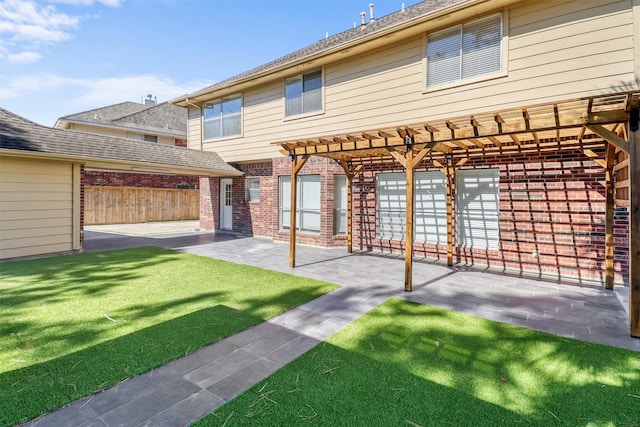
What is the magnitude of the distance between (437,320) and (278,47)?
44.9ft

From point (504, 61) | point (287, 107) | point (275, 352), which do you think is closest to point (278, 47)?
point (287, 107)

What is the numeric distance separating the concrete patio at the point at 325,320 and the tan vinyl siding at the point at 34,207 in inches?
145

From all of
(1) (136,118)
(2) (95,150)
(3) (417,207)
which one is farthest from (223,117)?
(1) (136,118)

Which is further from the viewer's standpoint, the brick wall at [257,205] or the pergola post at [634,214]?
the brick wall at [257,205]

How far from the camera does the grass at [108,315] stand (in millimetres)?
2885

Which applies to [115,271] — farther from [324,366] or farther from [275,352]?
[324,366]

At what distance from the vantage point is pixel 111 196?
17.8 metres

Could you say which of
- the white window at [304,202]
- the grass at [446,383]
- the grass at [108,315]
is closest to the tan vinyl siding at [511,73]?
the white window at [304,202]

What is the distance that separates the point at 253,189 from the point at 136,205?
33.0ft

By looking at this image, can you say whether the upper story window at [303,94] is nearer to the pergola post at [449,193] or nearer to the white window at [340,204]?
the white window at [340,204]

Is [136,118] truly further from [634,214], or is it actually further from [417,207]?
[634,214]

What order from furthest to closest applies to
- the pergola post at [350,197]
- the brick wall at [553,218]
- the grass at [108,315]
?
1. the pergola post at [350,197]
2. the brick wall at [553,218]
3. the grass at [108,315]

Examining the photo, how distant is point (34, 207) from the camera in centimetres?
805

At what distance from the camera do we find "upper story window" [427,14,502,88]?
7.07 m
